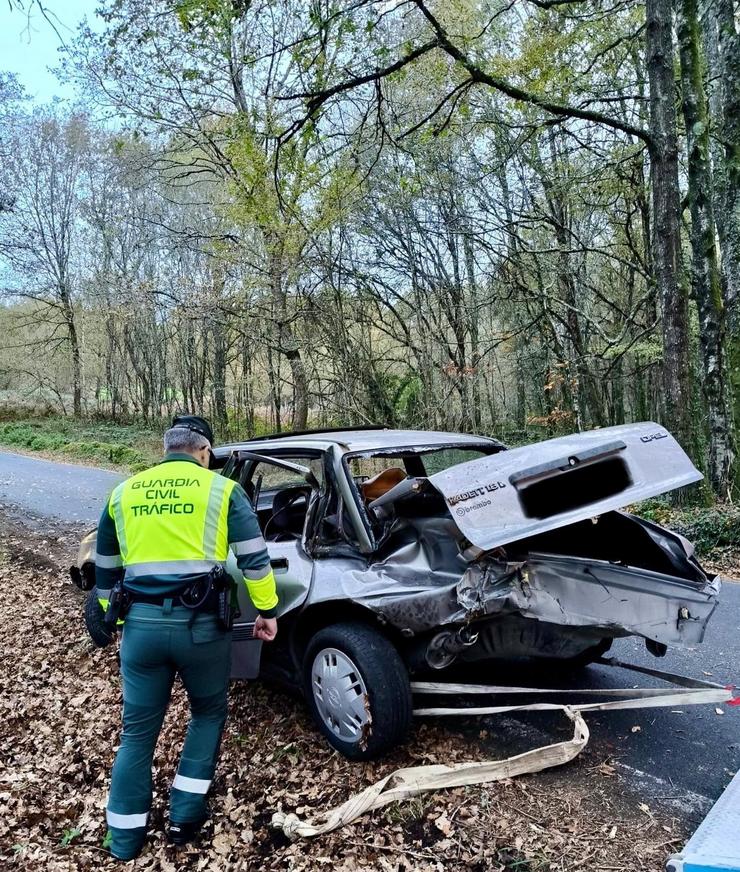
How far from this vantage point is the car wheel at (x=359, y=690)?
3.22m

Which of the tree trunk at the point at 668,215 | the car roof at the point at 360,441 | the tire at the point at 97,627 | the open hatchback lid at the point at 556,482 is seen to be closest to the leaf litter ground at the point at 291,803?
the tire at the point at 97,627

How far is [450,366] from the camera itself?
60.7 ft

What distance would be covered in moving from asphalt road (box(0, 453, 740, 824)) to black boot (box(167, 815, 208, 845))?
155cm

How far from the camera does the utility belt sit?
3.04m

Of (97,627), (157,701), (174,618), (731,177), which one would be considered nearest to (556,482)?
(174,618)

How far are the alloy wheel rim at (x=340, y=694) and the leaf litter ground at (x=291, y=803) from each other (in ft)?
0.77

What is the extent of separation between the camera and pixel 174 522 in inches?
122

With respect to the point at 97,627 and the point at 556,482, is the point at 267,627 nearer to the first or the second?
the point at 556,482

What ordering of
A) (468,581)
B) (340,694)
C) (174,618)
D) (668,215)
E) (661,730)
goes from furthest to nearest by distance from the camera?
1. (668,215)
2. (661,730)
3. (340,694)
4. (468,581)
5. (174,618)

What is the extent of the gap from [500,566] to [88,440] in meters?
24.1

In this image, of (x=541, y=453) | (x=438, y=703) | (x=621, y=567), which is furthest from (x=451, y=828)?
(x=541, y=453)

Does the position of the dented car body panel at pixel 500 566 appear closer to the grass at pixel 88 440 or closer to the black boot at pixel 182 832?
the black boot at pixel 182 832

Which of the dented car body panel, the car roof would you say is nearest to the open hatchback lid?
the dented car body panel

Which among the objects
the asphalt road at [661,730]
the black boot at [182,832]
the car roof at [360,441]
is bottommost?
the black boot at [182,832]
